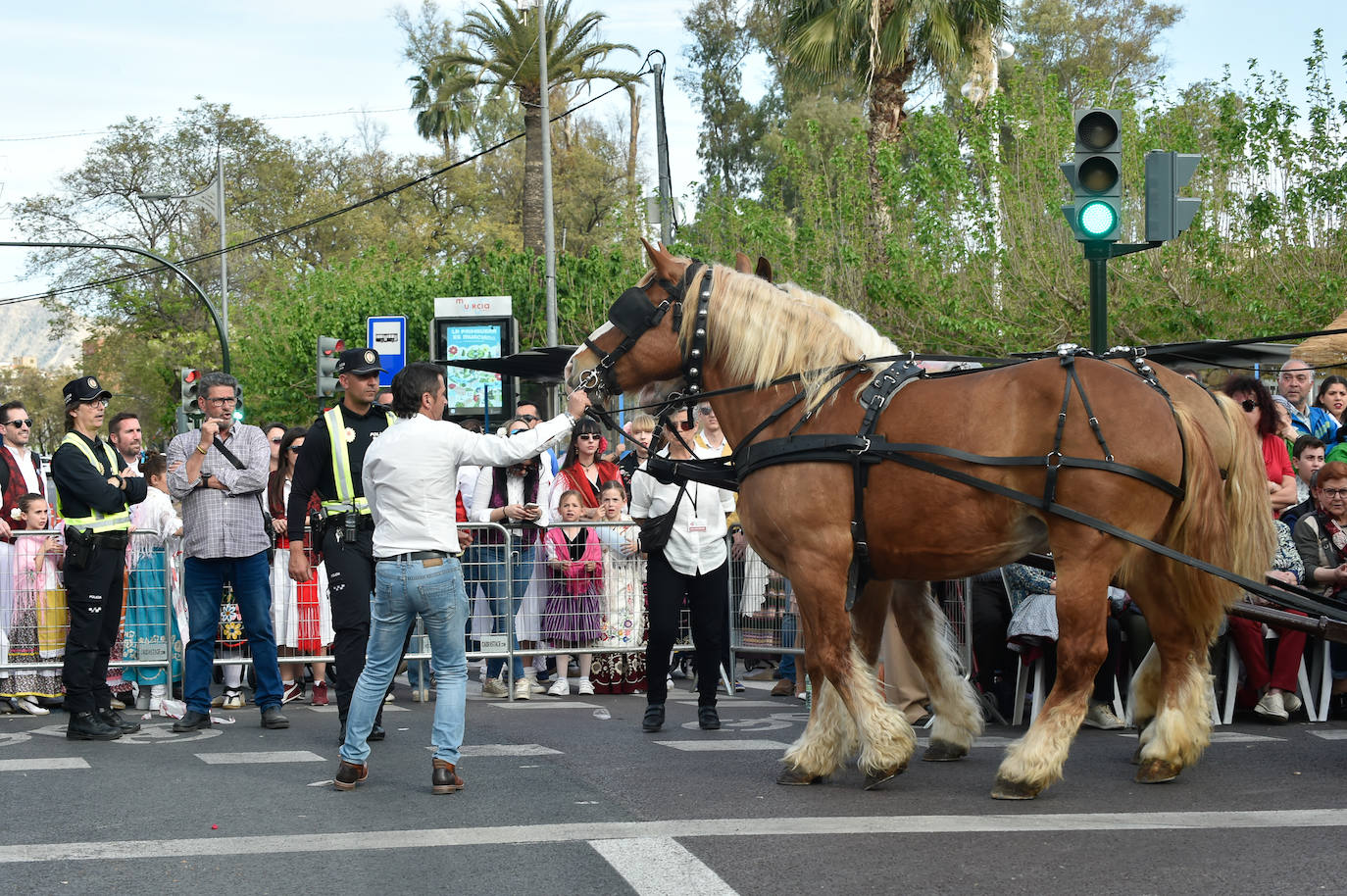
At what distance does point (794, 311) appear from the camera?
6.88m

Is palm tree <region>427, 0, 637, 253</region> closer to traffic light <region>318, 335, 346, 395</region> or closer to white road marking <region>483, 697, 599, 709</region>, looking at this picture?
traffic light <region>318, 335, 346, 395</region>

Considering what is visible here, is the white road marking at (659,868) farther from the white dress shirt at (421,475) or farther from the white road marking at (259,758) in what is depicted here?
the white road marking at (259,758)

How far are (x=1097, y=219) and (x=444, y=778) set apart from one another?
5.55 metres

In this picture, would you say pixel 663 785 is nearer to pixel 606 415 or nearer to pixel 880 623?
pixel 880 623

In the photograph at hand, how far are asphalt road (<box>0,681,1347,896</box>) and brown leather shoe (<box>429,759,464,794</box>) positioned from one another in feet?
0.20

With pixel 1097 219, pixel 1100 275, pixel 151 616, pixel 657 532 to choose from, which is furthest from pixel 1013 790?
pixel 151 616

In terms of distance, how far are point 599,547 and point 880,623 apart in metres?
4.14

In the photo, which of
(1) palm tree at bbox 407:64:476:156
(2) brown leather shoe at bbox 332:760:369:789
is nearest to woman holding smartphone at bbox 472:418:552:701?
(2) brown leather shoe at bbox 332:760:369:789

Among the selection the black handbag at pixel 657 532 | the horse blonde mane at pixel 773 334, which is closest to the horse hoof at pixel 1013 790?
the horse blonde mane at pixel 773 334

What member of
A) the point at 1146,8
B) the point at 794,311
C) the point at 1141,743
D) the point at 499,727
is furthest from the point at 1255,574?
the point at 1146,8

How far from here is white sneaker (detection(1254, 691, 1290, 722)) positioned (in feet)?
28.6

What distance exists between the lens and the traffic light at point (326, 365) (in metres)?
18.3

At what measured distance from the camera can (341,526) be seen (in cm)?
799

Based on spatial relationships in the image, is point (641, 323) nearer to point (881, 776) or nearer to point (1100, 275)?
point (881, 776)
